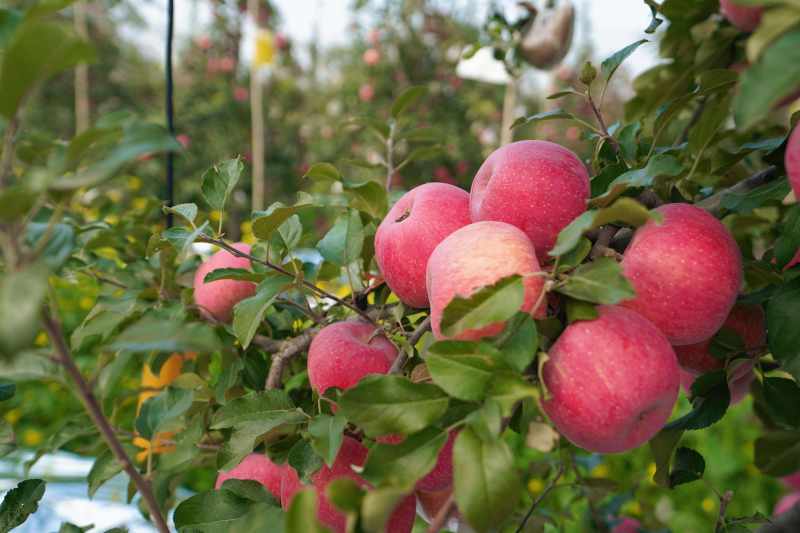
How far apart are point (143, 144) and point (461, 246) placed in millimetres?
206

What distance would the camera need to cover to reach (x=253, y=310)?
1.33 feet

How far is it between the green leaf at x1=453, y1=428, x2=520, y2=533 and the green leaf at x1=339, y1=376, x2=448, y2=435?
0.03 m

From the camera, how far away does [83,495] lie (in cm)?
80

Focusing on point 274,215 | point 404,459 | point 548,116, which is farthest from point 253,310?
point 548,116

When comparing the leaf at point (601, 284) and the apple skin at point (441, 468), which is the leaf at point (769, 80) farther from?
the apple skin at point (441, 468)

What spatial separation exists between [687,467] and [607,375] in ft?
0.92

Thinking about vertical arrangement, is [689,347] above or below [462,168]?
above

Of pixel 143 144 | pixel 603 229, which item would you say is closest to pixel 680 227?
pixel 603 229

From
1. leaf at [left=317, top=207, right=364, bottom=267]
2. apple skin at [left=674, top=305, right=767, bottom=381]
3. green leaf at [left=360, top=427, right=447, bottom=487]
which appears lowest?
apple skin at [left=674, top=305, right=767, bottom=381]

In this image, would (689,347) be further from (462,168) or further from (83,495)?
(462,168)

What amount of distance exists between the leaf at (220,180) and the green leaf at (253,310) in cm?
9

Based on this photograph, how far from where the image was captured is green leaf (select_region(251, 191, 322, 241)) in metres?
0.41

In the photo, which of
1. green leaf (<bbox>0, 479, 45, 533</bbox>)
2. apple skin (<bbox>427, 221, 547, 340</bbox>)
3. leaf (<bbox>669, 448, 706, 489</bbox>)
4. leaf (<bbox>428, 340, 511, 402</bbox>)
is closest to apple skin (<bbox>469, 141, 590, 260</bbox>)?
apple skin (<bbox>427, 221, 547, 340</bbox>)

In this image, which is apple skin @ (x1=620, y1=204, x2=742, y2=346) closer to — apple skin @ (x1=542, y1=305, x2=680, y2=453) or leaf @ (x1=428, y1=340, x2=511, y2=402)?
apple skin @ (x1=542, y1=305, x2=680, y2=453)
